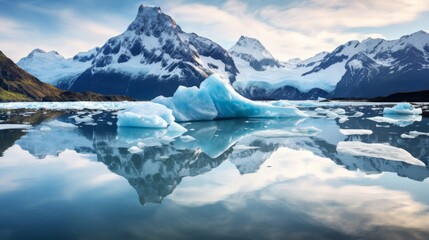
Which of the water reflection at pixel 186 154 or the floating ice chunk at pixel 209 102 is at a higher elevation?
the floating ice chunk at pixel 209 102

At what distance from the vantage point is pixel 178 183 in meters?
7.54

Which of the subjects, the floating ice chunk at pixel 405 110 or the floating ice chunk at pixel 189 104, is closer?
the floating ice chunk at pixel 189 104

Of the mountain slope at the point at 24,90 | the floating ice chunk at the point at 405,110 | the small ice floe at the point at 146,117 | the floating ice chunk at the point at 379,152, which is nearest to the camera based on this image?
the floating ice chunk at the point at 379,152

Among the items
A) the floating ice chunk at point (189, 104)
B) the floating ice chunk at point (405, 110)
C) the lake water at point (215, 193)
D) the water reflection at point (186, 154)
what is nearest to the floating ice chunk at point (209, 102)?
the floating ice chunk at point (189, 104)

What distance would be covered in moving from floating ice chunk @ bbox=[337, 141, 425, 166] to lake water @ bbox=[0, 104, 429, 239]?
1.2 inches

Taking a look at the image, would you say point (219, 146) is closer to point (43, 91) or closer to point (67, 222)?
point (67, 222)

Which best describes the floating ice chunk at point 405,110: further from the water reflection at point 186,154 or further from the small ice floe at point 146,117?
the small ice floe at point 146,117

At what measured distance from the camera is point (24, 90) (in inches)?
5546

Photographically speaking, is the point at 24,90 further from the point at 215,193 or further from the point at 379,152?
the point at 215,193

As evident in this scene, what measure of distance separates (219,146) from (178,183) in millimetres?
5649

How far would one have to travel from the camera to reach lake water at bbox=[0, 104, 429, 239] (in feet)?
16.3

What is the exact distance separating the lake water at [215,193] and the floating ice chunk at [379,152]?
0.10 feet

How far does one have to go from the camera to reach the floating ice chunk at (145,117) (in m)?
19.6

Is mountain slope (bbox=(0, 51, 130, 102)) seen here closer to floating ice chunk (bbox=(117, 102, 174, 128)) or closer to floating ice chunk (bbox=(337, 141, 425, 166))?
floating ice chunk (bbox=(117, 102, 174, 128))
